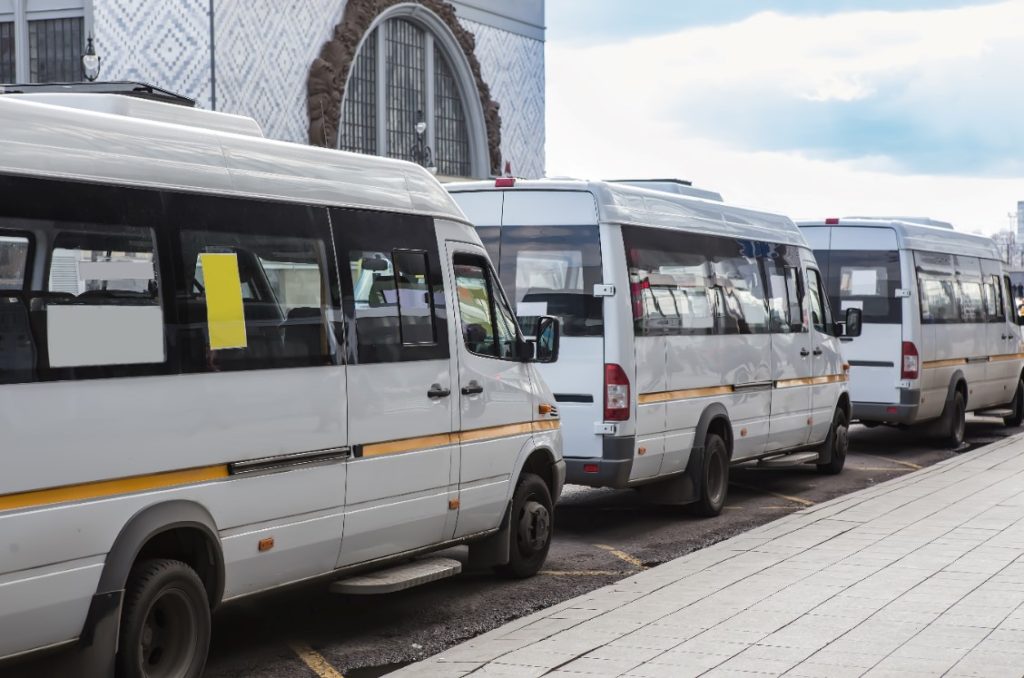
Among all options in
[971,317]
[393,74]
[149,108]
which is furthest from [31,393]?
[393,74]

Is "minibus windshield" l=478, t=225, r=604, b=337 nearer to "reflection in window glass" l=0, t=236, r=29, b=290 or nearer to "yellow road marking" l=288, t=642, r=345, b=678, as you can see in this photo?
"yellow road marking" l=288, t=642, r=345, b=678

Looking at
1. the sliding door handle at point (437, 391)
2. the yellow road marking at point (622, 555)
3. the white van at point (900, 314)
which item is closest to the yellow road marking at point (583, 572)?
the yellow road marking at point (622, 555)

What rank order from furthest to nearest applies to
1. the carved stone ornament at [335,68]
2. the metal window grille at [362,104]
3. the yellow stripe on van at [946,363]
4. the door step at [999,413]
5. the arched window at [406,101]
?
the arched window at [406,101] < the metal window grille at [362,104] < the carved stone ornament at [335,68] < the door step at [999,413] < the yellow stripe on van at [946,363]

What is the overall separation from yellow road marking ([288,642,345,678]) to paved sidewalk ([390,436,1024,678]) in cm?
52

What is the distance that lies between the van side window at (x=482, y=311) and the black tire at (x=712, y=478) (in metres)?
3.58

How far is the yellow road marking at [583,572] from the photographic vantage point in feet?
34.4

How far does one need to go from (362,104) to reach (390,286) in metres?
35.4

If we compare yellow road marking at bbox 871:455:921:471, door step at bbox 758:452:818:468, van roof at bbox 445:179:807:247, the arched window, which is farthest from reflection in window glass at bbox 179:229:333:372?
the arched window

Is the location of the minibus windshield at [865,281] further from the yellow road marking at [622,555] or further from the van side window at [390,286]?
the van side window at [390,286]

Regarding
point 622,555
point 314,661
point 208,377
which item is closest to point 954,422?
point 622,555

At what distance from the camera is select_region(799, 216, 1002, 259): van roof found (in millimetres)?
18672

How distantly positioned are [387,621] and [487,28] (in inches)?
1632

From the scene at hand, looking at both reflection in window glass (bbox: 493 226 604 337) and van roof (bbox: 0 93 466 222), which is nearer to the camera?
van roof (bbox: 0 93 466 222)

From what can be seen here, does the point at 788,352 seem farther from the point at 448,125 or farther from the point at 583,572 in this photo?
the point at 448,125
